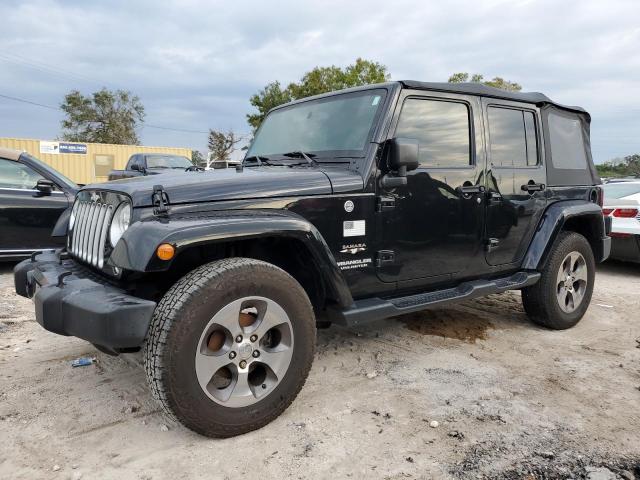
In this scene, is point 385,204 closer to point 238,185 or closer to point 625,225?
point 238,185

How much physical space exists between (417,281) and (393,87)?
1.30 metres

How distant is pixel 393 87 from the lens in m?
3.34

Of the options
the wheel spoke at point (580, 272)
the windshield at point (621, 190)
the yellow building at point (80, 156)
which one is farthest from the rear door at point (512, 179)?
the yellow building at point (80, 156)

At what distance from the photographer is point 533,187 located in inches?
161

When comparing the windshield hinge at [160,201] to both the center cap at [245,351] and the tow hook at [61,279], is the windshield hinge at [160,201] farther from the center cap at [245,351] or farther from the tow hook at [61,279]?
the center cap at [245,351]

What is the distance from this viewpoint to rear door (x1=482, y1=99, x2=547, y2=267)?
12.6ft

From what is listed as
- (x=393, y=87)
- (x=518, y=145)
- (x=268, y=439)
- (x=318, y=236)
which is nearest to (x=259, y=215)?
(x=318, y=236)

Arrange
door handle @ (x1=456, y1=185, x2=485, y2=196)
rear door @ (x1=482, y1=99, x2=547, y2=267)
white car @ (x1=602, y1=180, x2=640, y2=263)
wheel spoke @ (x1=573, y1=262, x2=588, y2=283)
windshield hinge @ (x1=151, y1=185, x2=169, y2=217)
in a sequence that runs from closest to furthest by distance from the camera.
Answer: windshield hinge @ (x1=151, y1=185, x2=169, y2=217) → door handle @ (x1=456, y1=185, x2=485, y2=196) → rear door @ (x1=482, y1=99, x2=547, y2=267) → wheel spoke @ (x1=573, y1=262, x2=588, y2=283) → white car @ (x1=602, y1=180, x2=640, y2=263)

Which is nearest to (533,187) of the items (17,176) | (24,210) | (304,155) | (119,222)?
(304,155)

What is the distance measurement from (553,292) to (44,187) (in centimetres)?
562

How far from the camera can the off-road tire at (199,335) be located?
227 cm

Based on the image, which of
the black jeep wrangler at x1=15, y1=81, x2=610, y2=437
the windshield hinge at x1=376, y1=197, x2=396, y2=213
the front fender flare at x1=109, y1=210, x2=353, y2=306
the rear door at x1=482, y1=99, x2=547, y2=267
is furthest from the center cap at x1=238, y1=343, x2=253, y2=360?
the rear door at x1=482, y1=99, x2=547, y2=267

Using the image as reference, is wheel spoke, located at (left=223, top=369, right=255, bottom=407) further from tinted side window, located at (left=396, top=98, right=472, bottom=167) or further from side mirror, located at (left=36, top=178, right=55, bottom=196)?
side mirror, located at (left=36, top=178, right=55, bottom=196)

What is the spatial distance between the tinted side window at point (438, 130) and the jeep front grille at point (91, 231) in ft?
6.16
